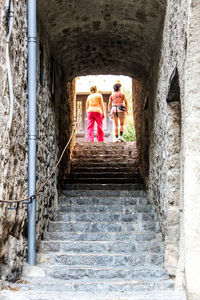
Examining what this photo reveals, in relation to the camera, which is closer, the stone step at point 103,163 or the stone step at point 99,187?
the stone step at point 99,187

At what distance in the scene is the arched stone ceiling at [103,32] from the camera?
5.42 metres

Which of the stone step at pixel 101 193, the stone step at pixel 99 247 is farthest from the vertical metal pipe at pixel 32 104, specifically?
the stone step at pixel 101 193

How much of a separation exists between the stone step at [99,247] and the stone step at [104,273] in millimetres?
532

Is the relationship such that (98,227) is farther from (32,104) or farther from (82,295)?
(82,295)

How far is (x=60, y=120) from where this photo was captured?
688 centimetres

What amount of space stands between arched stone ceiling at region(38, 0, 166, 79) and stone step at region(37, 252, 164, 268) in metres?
2.69

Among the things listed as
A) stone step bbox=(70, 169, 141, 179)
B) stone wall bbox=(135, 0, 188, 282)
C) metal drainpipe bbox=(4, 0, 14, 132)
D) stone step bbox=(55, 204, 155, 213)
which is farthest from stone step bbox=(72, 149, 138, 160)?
metal drainpipe bbox=(4, 0, 14, 132)

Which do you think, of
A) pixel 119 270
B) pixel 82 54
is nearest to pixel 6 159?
pixel 119 270

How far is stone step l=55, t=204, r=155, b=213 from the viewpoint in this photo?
604 centimetres

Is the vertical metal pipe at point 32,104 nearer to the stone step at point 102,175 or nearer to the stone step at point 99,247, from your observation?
the stone step at point 99,247

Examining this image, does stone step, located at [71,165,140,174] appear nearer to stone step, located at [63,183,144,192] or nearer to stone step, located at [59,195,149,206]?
stone step, located at [63,183,144,192]

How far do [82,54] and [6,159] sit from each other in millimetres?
3820

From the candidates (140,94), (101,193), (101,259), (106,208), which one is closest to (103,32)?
(140,94)

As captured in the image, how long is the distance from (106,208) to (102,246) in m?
1.12
